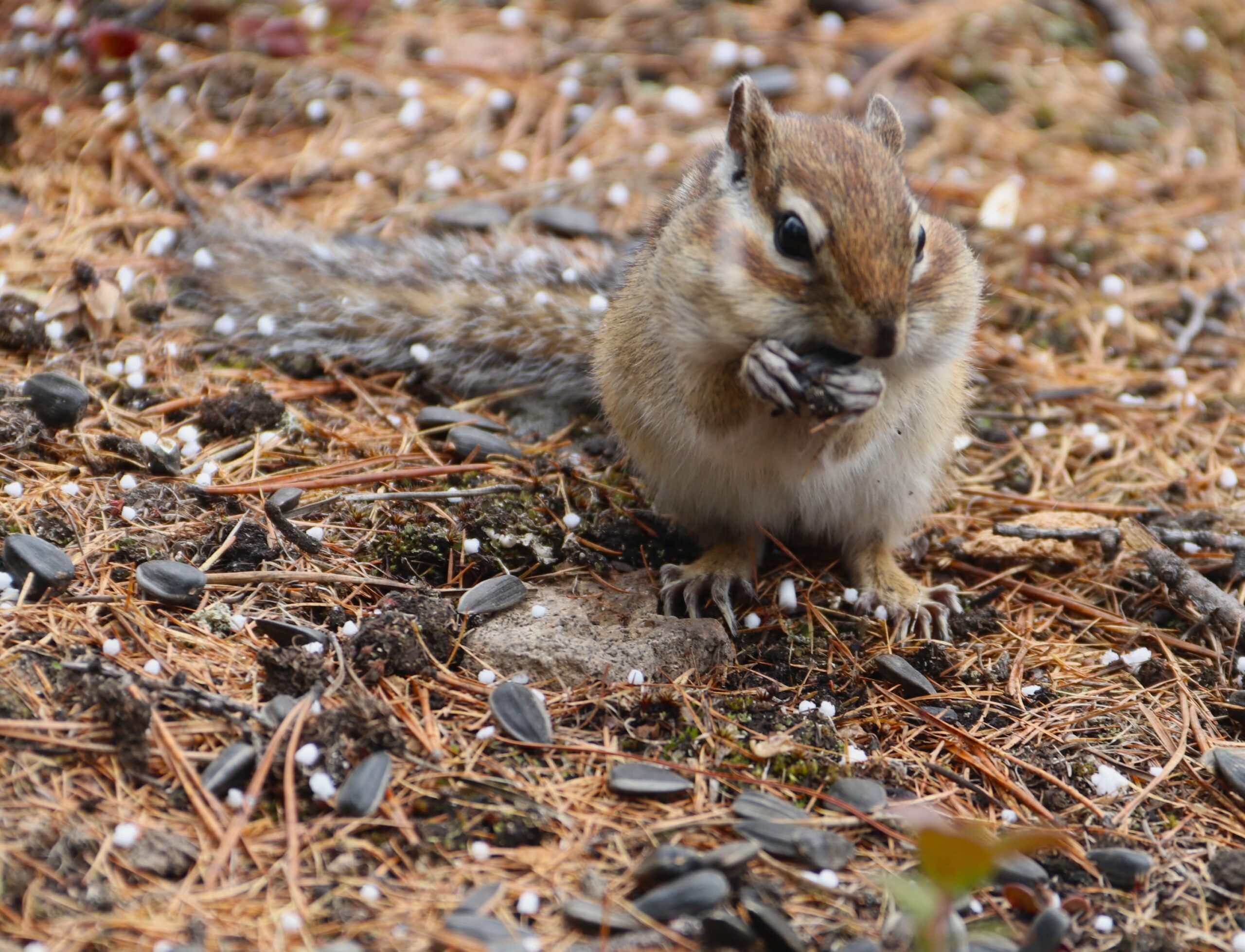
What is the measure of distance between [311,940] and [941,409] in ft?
6.48

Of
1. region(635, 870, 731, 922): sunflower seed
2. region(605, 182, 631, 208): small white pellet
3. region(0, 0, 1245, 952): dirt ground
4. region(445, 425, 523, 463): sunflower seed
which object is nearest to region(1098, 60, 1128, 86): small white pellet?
region(0, 0, 1245, 952): dirt ground

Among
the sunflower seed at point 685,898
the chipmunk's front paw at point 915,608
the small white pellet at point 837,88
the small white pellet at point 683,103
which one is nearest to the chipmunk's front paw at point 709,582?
the chipmunk's front paw at point 915,608

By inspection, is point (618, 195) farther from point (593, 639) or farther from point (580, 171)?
point (593, 639)

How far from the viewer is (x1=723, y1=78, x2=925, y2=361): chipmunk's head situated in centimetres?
211

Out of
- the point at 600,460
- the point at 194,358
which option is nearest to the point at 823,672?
the point at 600,460

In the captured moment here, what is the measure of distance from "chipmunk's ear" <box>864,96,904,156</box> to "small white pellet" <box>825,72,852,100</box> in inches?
80.6

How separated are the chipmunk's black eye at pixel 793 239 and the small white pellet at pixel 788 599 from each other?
99cm

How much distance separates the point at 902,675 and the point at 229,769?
4.78ft

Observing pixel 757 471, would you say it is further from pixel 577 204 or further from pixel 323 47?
pixel 323 47

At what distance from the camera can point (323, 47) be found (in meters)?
4.59

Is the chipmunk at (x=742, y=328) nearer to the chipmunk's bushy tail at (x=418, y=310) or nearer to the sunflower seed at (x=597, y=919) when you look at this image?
the chipmunk's bushy tail at (x=418, y=310)

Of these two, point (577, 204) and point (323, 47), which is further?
point (323, 47)

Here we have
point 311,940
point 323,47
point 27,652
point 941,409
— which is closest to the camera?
point 311,940

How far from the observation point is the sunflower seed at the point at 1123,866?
203 cm
